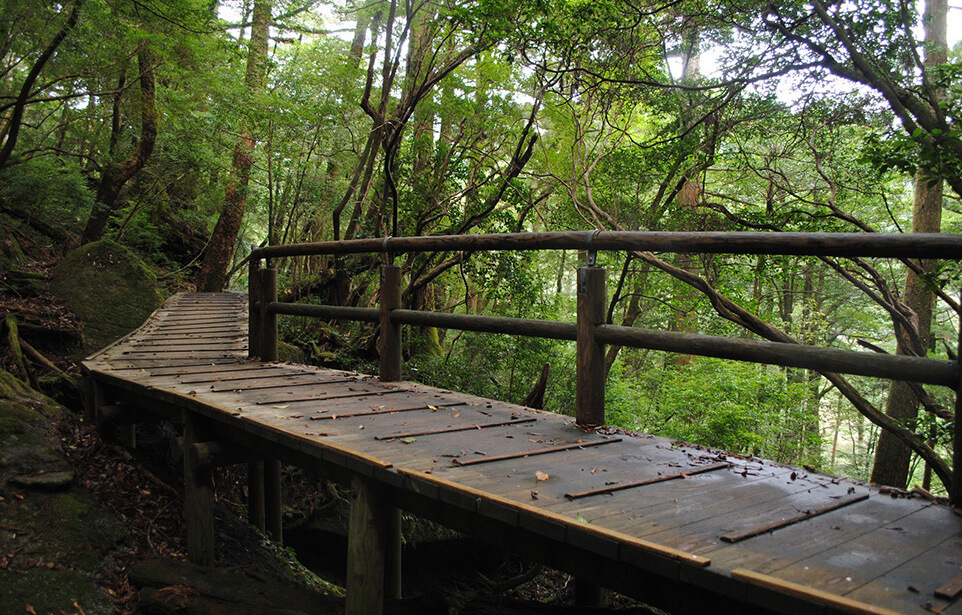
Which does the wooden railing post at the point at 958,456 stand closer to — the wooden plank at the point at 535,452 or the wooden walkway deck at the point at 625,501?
the wooden walkway deck at the point at 625,501

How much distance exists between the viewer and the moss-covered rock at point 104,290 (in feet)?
24.4

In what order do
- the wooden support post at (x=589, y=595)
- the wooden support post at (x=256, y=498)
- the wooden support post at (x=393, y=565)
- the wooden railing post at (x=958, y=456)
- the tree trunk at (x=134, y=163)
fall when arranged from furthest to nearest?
the tree trunk at (x=134, y=163) < the wooden support post at (x=256, y=498) < the wooden support post at (x=393, y=565) < the wooden support post at (x=589, y=595) < the wooden railing post at (x=958, y=456)

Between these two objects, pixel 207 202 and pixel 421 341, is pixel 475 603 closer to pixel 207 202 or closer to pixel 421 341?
pixel 421 341

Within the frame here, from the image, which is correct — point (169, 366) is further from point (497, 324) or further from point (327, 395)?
point (497, 324)

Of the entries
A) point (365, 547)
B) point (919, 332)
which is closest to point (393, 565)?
point (365, 547)

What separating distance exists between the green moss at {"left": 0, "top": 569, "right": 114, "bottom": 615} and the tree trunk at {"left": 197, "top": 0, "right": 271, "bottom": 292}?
8.73 m

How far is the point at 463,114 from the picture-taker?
31.4 feet

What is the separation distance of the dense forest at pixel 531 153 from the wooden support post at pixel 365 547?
3.92 m

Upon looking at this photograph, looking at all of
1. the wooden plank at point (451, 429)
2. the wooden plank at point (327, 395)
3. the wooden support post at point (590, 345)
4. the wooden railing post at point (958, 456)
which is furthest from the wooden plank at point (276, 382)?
the wooden railing post at point (958, 456)

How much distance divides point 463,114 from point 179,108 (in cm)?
518

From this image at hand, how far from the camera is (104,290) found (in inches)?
305

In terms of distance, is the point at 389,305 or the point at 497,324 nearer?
the point at 497,324

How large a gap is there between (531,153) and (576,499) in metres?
8.19

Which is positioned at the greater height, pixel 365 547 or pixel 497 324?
pixel 497 324
